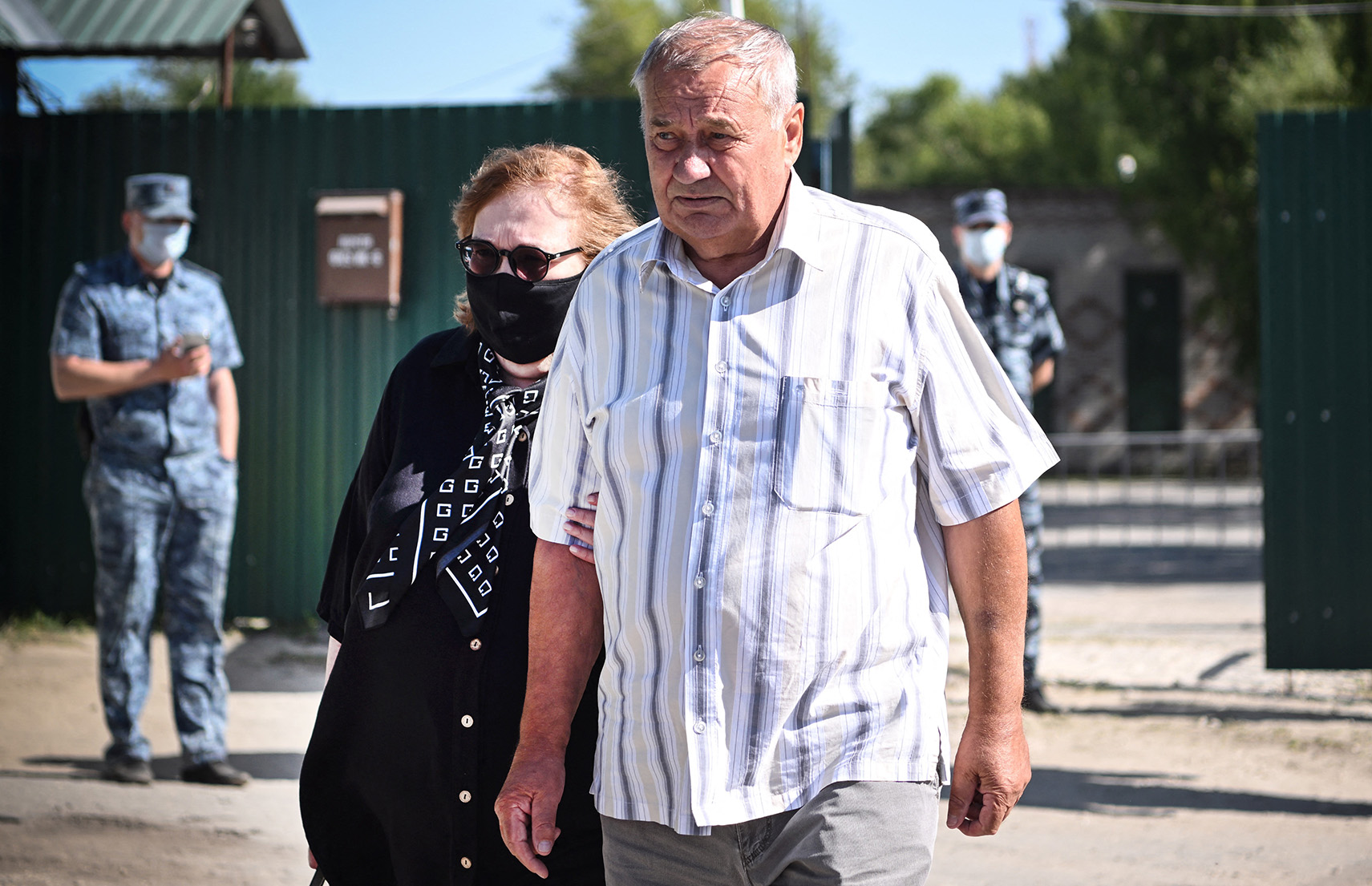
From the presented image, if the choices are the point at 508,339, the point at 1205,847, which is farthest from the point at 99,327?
the point at 1205,847

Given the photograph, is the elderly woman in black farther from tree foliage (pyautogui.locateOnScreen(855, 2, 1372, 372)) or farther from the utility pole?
tree foliage (pyautogui.locateOnScreen(855, 2, 1372, 372))

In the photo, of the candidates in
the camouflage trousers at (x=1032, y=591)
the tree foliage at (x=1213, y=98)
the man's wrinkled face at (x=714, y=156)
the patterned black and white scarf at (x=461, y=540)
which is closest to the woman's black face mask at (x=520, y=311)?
the patterned black and white scarf at (x=461, y=540)

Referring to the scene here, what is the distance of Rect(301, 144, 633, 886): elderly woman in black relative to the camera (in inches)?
89.6

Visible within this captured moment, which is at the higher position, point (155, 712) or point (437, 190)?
point (437, 190)

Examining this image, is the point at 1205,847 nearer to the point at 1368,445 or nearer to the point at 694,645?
the point at 1368,445

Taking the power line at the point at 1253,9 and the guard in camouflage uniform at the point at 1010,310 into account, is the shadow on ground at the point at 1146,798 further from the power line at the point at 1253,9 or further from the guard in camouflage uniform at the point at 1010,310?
the power line at the point at 1253,9

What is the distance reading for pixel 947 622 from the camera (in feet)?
6.81

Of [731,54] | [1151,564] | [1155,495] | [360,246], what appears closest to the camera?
[731,54]

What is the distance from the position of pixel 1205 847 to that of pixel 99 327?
14.4ft

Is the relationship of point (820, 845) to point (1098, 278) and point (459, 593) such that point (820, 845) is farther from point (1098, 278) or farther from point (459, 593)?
point (1098, 278)

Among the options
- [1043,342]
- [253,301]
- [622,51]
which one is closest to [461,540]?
[1043,342]

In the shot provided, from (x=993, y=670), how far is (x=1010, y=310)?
4.74m

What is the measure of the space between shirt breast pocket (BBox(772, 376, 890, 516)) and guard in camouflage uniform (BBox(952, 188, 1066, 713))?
4.57 meters

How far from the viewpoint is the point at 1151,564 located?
1191 cm
